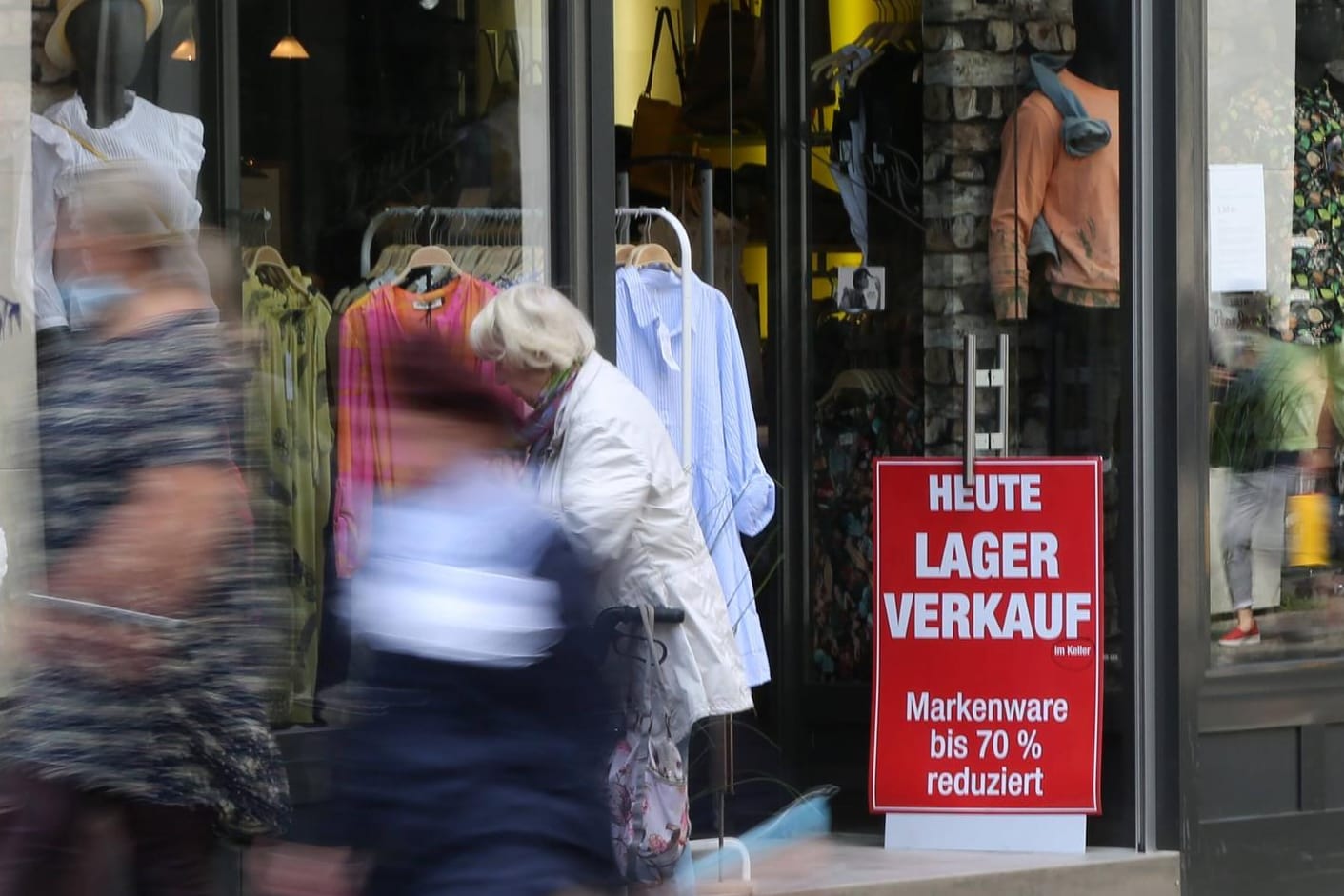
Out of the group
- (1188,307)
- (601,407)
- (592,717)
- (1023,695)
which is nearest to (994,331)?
(1188,307)

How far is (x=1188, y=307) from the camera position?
21.1 ft

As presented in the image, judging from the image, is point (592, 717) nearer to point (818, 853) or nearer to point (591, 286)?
point (591, 286)

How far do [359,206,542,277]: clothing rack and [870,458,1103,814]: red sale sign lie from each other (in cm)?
154

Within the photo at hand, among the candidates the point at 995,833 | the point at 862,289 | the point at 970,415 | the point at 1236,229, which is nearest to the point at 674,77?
the point at 862,289

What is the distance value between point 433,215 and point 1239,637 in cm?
290

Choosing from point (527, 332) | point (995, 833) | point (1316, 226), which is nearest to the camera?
point (527, 332)

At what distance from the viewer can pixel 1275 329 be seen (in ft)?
22.9

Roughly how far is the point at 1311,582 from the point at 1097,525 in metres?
1.10

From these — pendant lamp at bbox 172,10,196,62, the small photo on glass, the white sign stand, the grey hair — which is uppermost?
pendant lamp at bbox 172,10,196,62

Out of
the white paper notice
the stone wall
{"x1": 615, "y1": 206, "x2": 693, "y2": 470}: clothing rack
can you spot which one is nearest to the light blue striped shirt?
{"x1": 615, "y1": 206, "x2": 693, "y2": 470}: clothing rack

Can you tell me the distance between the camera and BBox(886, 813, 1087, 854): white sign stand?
646cm

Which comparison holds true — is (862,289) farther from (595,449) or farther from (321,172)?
(595,449)

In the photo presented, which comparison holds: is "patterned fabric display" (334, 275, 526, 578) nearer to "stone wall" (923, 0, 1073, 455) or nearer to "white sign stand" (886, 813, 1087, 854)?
"stone wall" (923, 0, 1073, 455)

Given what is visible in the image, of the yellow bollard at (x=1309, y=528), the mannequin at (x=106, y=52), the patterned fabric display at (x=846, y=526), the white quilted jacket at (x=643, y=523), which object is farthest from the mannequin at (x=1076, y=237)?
the mannequin at (x=106, y=52)
